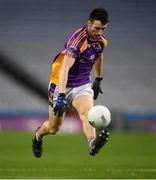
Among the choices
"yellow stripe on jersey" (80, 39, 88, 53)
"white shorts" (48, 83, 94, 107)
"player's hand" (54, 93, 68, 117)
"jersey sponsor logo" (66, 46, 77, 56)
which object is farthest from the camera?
"white shorts" (48, 83, 94, 107)

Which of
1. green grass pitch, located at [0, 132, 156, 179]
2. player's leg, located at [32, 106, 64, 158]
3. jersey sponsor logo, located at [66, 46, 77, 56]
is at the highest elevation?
jersey sponsor logo, located at [66, 46, 77, 56]

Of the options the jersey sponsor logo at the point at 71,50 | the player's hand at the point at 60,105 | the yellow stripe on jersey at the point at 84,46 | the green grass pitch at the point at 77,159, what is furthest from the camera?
the green grass pitch at the point at 77,159

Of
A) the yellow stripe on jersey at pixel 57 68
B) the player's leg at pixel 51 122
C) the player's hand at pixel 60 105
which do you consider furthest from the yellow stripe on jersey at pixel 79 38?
the player's leg at pixel 51 122

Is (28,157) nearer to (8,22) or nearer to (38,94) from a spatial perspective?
(38,94)

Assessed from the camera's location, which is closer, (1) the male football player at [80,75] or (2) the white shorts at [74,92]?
(1) the male football player at [80,75]

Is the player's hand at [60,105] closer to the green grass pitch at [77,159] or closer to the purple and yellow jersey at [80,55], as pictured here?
the purple and yellow jersey at [80,55]

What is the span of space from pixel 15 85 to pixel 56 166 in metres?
13.9

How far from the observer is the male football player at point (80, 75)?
9273mm

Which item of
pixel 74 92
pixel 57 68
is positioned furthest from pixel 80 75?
pixel 57 68

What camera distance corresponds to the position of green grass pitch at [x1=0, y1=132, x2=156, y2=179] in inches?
406

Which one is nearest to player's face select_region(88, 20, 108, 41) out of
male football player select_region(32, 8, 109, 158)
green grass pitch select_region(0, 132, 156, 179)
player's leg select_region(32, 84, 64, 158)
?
male football player select_region(32, 8, 109, 158)

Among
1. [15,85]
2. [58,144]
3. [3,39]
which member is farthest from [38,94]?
[58,144]

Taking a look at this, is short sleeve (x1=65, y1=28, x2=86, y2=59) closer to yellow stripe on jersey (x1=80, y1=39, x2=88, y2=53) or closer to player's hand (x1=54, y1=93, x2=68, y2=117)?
yellow stripe on jersey (x1=80, y1=39, x2=88, y2=53)

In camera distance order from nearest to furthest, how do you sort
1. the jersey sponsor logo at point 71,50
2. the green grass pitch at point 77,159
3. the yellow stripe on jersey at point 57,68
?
the jersey sponsor logo at point 71,50 < the yellow stripe on jersey at point 57,68 < the green grass pitch at point 77,159
